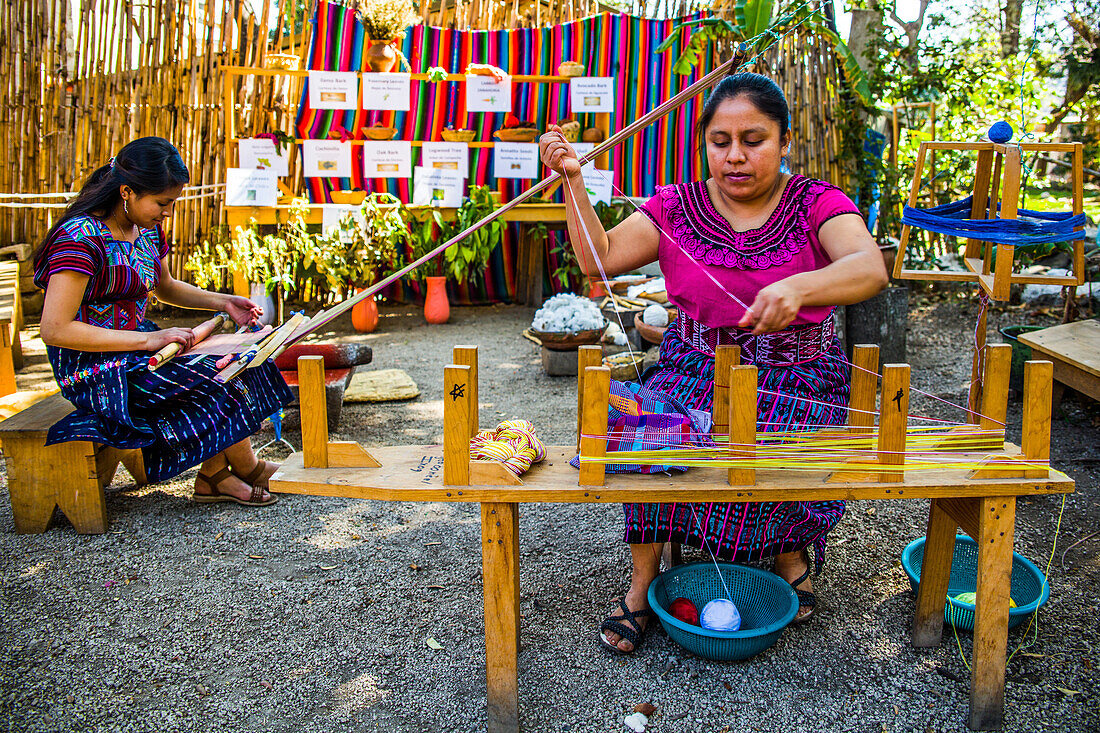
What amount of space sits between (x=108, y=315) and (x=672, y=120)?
5087mm

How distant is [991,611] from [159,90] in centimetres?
648

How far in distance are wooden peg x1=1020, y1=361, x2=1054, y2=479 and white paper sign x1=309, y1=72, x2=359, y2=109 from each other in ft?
18.0

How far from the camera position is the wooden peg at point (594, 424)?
1650mm

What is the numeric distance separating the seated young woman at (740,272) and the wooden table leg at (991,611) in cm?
41

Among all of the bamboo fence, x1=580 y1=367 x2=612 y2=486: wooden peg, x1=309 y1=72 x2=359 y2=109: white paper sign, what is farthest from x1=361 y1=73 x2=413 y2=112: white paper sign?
x1=580 y1=367 x2=612 y2=486: wooden peg

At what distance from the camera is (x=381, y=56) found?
6.08 m

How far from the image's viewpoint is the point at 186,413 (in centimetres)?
281

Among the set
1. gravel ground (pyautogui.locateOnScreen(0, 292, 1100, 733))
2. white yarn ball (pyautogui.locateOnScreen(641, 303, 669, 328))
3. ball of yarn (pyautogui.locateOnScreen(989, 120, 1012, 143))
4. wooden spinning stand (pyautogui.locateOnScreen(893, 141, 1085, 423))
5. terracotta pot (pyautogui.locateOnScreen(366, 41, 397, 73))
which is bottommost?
gravel ground (pyautogui.locateOnScreen(0, 292, 1100, 733))

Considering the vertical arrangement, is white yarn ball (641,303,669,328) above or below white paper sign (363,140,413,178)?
below

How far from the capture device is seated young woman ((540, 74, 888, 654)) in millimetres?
2021

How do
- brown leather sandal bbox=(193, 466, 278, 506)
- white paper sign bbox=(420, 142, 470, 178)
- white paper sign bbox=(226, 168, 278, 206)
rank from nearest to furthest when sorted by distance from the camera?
brown leather sandal bbox=(193, 466, 278, 506), white paper sign bbox=(226, 168, 278, 206), white paper sign bbox=(420, 142, 470, 178)

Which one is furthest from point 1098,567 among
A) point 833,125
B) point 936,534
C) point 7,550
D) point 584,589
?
point 833,125

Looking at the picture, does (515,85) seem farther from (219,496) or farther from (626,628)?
(626,628)

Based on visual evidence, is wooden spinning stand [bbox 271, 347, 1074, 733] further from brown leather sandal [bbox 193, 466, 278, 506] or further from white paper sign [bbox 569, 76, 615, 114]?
white paper sign [bbox 569, 76, 615, 114]
